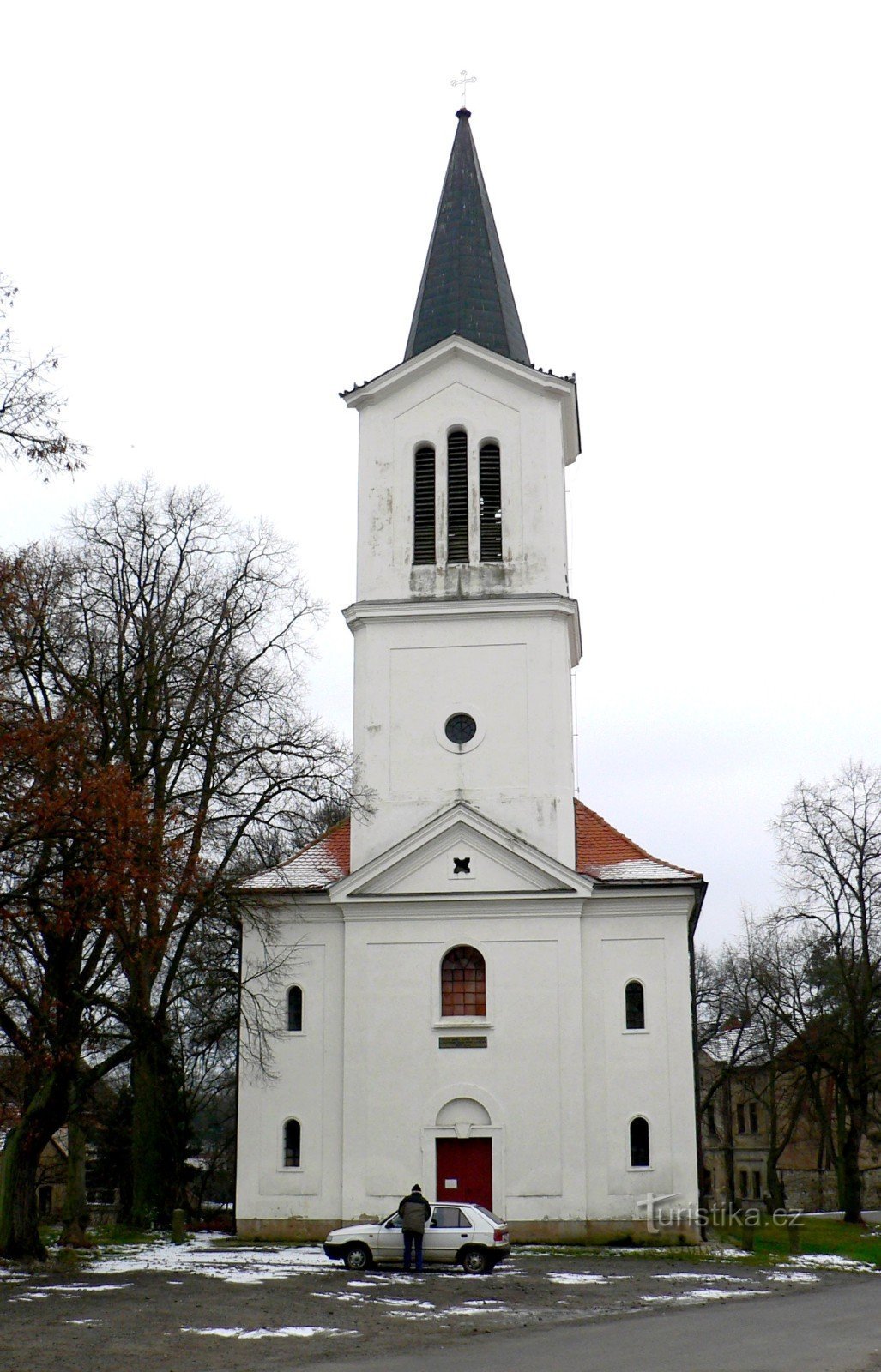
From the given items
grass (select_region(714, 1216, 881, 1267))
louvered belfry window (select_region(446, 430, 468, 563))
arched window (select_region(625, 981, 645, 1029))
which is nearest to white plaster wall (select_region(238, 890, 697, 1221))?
arched window (select_region(625, 981, 645, 1029))

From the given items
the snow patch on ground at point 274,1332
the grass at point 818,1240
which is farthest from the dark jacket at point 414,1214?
the grass at point 818,1240

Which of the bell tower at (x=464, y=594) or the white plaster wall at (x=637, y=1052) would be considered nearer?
the white plaster wall at (x=637, y=1052)

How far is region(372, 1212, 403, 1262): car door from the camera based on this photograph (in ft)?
72.8

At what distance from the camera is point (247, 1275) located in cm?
2047

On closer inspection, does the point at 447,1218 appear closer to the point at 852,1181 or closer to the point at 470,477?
the point at 470,477

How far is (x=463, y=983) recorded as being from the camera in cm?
2912

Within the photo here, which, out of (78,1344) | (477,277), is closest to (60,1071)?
(78,1344)

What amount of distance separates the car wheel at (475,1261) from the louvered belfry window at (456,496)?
1500 cm

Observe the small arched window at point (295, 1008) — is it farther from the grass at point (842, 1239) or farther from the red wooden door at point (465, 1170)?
the grass at point (842, 1239)

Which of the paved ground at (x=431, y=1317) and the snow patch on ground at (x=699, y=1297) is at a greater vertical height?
the paved ground at (x=431, y=1317)

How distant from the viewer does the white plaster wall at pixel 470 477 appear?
3142cm

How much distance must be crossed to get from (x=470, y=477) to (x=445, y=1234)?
1647 cm

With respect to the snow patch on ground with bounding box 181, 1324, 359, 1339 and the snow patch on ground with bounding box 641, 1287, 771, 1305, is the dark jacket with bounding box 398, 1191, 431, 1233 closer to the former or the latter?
the snow patch on ground with bounding box 641, 1287, 771, 1305

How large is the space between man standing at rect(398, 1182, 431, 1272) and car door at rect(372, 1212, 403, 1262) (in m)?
0.23
